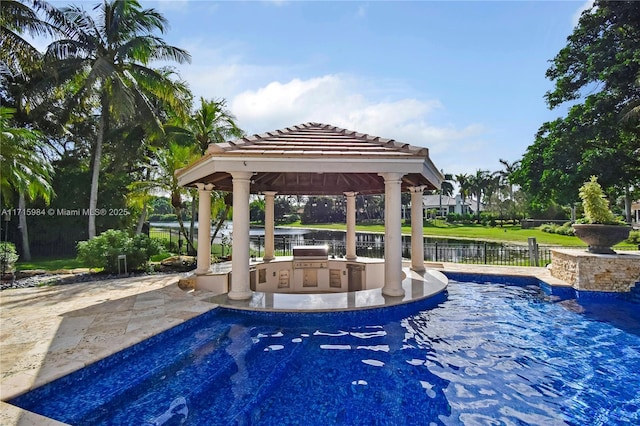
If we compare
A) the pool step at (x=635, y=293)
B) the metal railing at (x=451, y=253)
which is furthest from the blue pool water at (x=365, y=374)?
the metal railing at (x=451, y=253)

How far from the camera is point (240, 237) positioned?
7703 millimetres

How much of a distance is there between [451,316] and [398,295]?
1.26 metres

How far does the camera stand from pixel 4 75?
682 inches

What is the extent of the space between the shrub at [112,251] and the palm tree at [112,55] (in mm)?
3715

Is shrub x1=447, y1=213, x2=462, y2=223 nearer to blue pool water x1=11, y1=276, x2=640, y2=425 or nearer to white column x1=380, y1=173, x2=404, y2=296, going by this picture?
blue pool water x1=11, y1=276, x2=640, y2=425

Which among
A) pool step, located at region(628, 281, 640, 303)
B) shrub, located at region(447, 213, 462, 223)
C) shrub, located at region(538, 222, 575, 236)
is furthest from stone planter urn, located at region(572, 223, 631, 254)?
shrub, located at region(447, 213, 462, 223)

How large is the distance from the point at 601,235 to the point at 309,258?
363 inches

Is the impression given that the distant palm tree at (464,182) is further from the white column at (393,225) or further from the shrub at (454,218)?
the white column at (393,225)

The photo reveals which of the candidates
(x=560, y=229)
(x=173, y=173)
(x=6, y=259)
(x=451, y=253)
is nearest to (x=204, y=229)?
(x=173, y=173)

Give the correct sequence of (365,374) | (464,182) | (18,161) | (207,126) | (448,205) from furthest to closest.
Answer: (448,205)
(464,182)
(207,126)
(18,161)
(365,374)

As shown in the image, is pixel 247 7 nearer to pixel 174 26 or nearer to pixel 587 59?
pixel 174 26

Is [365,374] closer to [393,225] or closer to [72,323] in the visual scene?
[393,225]

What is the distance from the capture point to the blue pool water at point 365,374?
3.81 meters

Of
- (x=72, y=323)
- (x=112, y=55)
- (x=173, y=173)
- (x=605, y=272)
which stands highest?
(x=112, y=55)
